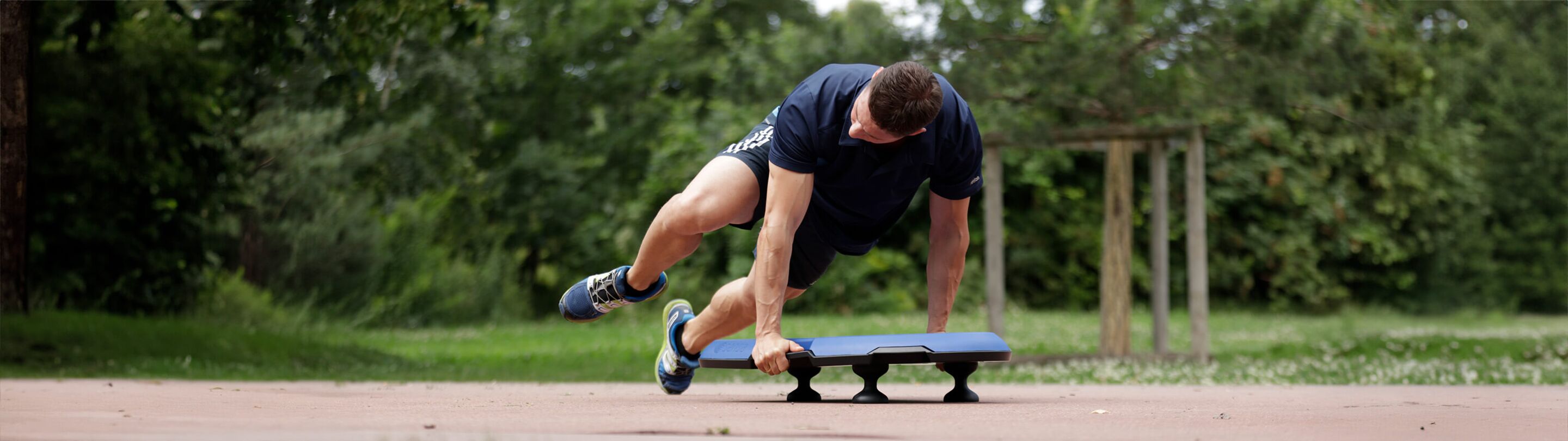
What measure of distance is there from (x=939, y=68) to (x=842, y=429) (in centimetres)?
542

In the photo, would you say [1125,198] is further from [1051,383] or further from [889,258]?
[889,258]

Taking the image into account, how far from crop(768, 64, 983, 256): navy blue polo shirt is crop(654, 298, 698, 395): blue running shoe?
34.8 inches

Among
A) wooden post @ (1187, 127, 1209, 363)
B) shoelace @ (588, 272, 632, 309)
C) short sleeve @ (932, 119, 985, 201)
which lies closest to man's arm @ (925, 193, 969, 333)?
short sleeve @ (932, 119, 985, 201)

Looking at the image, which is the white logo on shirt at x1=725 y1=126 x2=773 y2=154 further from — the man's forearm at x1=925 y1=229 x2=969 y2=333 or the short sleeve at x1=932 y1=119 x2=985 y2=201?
the man's forearm at x1=925 y1=229 x2=969 y2=333

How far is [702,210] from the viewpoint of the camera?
379 cm

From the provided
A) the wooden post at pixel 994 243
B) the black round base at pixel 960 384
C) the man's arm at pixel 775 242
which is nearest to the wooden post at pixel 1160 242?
the wooden post at pixel 994 243

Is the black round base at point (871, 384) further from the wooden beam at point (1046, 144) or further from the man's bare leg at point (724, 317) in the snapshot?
the wooden beam at point (1046, 144)

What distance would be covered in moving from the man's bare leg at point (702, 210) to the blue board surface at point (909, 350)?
0.51 meters

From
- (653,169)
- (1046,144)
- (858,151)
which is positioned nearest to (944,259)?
(858,151)

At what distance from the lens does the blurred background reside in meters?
7.62

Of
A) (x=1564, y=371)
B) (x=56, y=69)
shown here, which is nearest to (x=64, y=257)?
(x=56, y=69)

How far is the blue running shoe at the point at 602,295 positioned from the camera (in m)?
4.22

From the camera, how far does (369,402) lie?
12.0ft

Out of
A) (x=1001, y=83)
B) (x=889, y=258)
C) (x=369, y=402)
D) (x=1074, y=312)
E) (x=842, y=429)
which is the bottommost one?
(x=1074, y=312)
